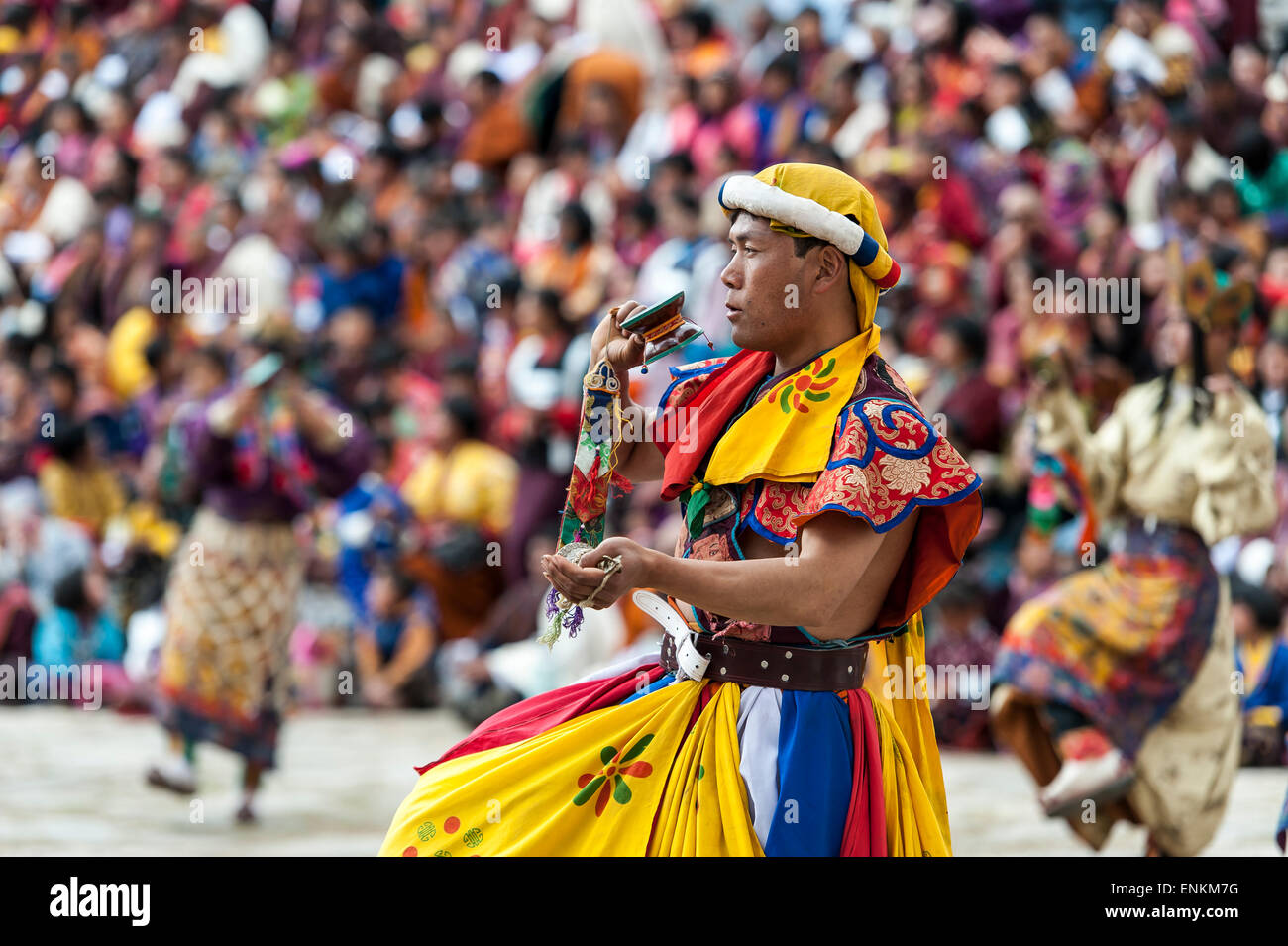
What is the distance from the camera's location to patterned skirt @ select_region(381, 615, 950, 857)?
3336 mm

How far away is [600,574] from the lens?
3029 millimetres

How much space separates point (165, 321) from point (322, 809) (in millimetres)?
5902

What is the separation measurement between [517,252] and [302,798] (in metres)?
4.78

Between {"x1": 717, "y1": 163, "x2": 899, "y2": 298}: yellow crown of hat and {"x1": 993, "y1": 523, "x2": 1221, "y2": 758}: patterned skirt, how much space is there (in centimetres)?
329

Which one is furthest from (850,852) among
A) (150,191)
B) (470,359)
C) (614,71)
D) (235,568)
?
(150,191)

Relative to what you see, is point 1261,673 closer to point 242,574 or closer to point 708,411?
point 242,574

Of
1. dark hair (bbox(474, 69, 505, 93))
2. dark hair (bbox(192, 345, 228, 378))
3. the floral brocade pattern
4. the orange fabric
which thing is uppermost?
dark hair (bbox(474, 69, 505, 93))

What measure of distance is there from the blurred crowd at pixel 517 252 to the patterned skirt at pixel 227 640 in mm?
210

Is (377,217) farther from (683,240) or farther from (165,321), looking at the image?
(683,240)

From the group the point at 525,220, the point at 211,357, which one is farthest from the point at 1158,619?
the point at 525,220
